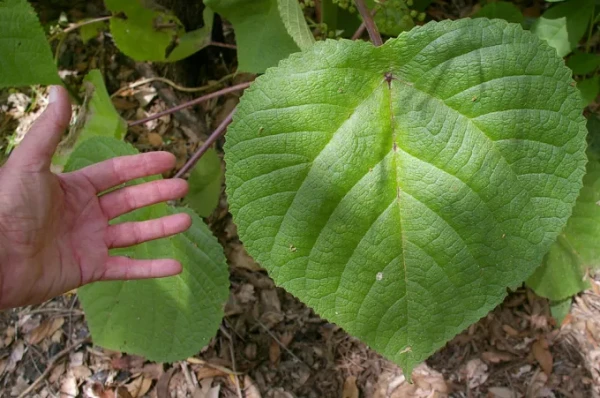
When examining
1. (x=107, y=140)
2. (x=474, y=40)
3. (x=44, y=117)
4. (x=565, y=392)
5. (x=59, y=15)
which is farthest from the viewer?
(x=59, y=15)

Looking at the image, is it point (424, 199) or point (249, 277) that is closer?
point (424, 199)

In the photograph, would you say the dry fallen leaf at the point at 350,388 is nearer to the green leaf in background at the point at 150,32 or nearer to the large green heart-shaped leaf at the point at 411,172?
the large green heart-shaped leaf at the point at 411,172

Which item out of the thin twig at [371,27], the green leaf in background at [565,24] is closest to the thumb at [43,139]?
the thin twig at [371,27]

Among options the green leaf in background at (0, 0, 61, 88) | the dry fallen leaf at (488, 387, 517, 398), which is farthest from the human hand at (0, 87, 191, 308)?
the dry fallen leaf at (488, 387, 517, 398)

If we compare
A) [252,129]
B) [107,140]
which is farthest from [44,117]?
[252,129]

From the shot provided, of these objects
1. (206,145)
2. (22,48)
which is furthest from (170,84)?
(206,145)

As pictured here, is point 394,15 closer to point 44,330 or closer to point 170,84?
point 170,84

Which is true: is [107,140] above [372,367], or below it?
above

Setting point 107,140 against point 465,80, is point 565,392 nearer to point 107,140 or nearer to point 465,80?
point 465,80
